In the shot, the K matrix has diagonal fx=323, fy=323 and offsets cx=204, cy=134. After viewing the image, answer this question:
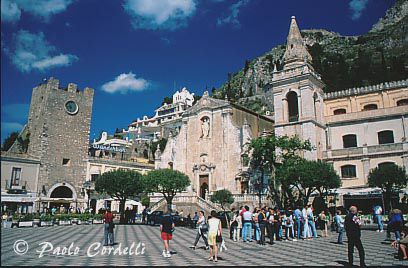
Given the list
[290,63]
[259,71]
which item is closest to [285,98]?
[290,63]

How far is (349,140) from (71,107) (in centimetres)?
3361

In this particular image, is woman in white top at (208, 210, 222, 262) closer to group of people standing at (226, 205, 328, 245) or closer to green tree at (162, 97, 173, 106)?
group of people standing at (226, 205, 328, 245)

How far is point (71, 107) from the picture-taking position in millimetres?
41281

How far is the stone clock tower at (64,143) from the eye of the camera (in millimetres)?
37531

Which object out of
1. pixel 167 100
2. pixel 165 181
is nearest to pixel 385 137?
pixel 165 181

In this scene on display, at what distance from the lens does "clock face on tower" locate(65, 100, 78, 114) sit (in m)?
40.4

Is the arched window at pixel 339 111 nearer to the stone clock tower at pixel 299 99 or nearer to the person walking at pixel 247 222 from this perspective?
the stone clock tower at pixel 299 99

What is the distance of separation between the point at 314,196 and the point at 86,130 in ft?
95.1

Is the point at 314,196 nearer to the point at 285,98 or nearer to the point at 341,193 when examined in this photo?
the point at 341,193

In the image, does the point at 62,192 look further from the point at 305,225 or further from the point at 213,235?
the point at 213,235

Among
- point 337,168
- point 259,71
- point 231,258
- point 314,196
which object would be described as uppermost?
point 259,71

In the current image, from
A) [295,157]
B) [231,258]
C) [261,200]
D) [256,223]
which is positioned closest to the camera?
[231,258]

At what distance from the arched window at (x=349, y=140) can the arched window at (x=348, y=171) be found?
3.05 meters

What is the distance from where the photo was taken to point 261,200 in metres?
32.6
